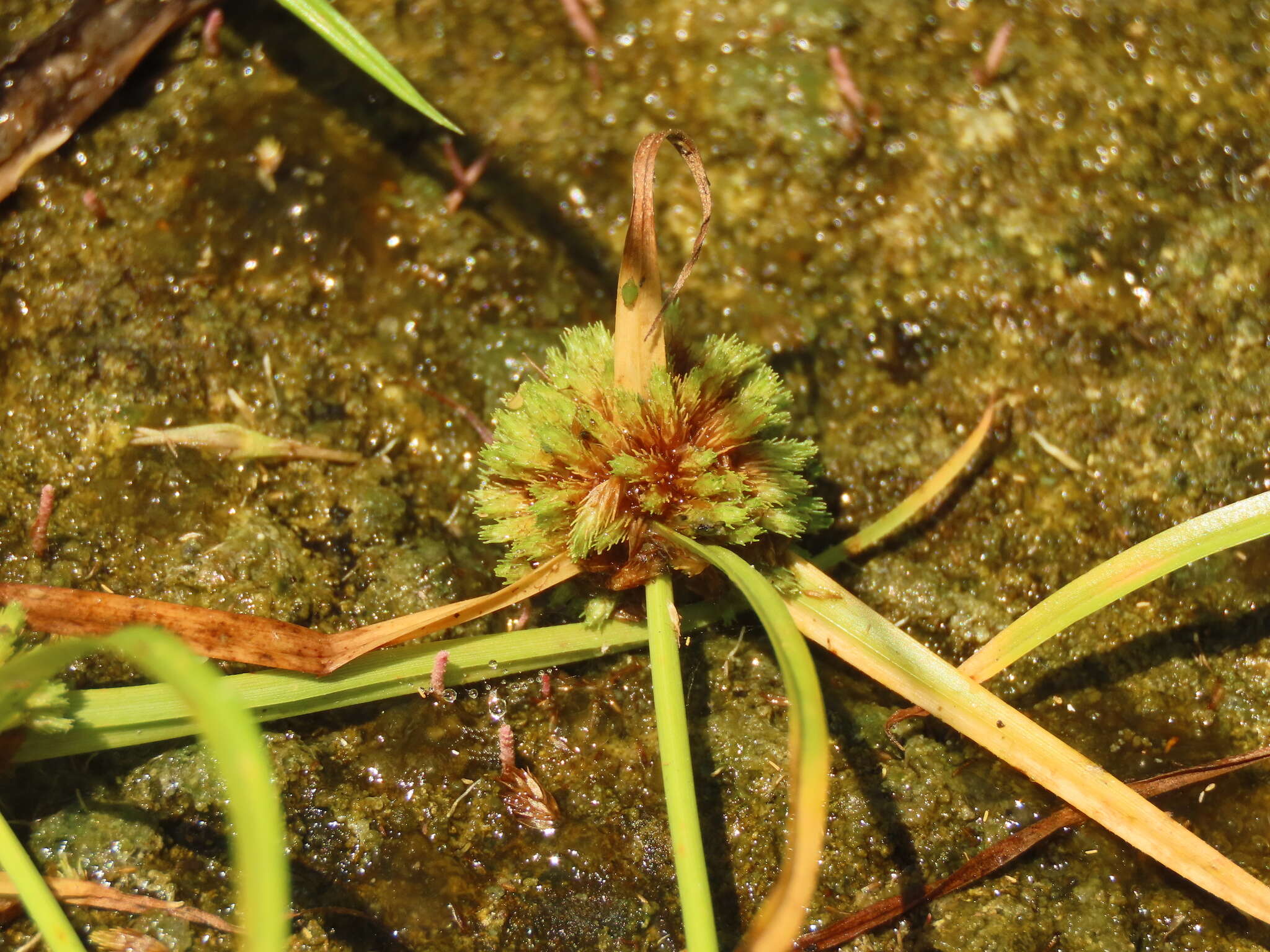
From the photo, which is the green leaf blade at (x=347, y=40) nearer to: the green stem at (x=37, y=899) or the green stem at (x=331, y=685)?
the green stem at (x=331, y=685)

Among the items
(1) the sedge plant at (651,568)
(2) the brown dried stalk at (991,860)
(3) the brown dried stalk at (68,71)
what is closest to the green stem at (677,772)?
(1) the sedge plant at (651,568)

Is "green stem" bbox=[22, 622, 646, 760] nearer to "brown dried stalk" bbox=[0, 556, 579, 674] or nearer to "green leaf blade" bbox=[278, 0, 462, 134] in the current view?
"brown dried stalk" bbox=[0, 556, 579, 674]

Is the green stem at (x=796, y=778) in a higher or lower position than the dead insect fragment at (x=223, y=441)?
lower

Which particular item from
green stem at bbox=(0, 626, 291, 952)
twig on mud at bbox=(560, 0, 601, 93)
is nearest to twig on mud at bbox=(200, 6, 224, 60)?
twig on mud at bbox=(560, 0, 601, 93)

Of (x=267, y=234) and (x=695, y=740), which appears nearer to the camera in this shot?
(x=695, y=740)

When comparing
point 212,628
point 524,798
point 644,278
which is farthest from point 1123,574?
point 212,628

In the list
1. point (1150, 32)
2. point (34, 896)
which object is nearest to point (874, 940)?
point (34, 896)

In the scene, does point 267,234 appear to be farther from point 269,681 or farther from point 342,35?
point 269,681
